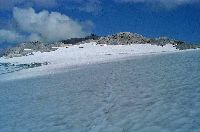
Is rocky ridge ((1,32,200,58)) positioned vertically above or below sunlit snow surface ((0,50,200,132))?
above

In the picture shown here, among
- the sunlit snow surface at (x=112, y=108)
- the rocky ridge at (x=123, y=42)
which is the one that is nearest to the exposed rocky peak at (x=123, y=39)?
the rocky ridge at (x=123, y=42)

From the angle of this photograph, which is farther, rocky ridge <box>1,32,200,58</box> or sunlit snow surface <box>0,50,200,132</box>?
rocky ridge <box>1,32,200,58</box>

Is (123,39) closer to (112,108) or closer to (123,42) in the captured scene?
(123,42)

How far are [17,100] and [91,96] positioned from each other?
3.67m

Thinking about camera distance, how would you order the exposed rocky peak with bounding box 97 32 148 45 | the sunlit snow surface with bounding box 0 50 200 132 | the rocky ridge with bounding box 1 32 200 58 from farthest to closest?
1. the exposed rocky peak with bounding box 97 32 148 45
2. the rocky ridge with bounding box 1 32 200 58
3. the sunlit snow surface with bounding box 0 50 200 132

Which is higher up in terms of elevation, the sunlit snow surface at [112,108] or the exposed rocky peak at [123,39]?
the exposed rocky peak at [123,39]

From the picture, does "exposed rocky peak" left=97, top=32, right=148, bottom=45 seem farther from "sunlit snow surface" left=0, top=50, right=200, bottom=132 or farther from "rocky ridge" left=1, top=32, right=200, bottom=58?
"sunlit snow surface" left=0, top=50, right=200, bottom=132

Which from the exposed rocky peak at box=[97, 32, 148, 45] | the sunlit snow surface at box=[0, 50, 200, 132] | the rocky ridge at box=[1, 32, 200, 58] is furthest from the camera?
the exposed rocky peak at box=[97, 32, 148, 45]

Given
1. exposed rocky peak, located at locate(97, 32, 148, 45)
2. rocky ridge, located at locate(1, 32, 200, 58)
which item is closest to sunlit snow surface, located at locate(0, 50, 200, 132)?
rocky ridge, located at locate(1, 32, 200, 58)

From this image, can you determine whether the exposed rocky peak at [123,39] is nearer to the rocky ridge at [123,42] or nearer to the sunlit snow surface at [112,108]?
the rocky ridge at [123,42]

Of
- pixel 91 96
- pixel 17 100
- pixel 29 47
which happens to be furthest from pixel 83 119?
pixel 29 47

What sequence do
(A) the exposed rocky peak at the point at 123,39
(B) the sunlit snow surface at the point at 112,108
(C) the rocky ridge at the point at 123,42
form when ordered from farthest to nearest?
1. (A) the exposed rocky peak at the point at 123,39
2. (C) the rocky ridge at the point at 123,42
3. (B) the sunlit snow surface at the point at 112,108

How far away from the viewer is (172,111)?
1019cm

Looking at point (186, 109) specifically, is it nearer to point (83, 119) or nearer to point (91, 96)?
point (83, 119)
